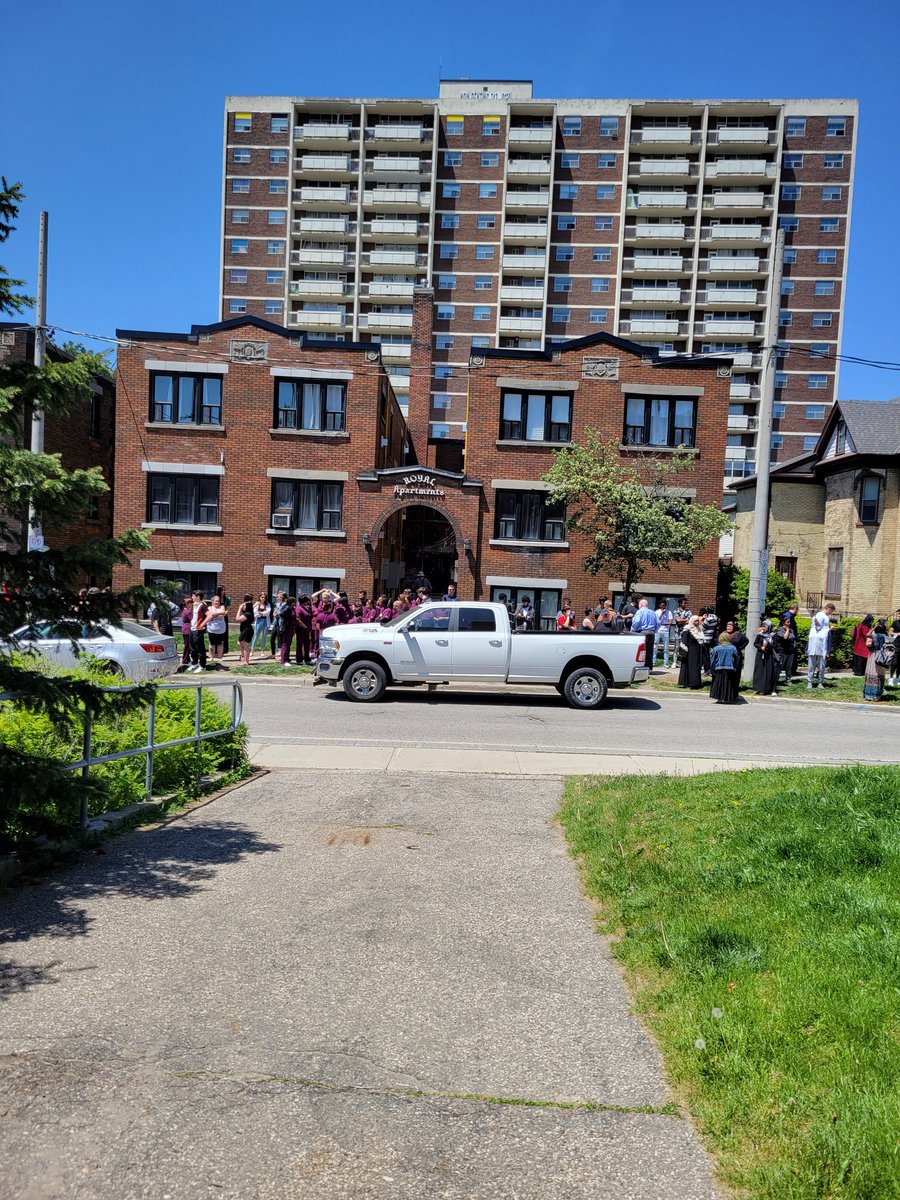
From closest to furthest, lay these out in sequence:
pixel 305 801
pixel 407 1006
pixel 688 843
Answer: pixel 407 1006, pixel 688 843, pixel 305 801

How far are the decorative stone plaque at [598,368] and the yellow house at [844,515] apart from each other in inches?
275

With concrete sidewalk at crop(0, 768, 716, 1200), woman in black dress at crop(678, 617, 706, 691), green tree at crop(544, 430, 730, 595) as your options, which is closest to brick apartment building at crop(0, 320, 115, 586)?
green tree at crop(544, 430, 730, 595)

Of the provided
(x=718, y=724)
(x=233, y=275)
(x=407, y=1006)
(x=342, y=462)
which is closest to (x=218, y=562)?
(x=342, y=462)

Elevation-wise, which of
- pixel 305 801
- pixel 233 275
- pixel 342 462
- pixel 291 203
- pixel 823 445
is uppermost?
pixel 291 203

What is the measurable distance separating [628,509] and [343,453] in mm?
10769

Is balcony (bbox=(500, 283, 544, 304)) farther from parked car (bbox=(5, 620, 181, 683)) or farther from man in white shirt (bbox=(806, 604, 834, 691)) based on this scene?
parked car (bbox=(5, 620, 181, 683))

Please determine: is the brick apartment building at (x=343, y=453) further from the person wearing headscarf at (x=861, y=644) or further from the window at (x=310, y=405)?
the person wearing headscarf at (x=861, y=644)

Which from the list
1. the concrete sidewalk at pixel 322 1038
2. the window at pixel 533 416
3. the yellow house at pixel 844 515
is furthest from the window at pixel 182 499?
the concrete sidewalk at pixel 322 1038

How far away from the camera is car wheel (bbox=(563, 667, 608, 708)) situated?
1627 cm

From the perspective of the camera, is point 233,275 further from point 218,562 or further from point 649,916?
point 649,916

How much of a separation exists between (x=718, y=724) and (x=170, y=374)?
73.9 feet

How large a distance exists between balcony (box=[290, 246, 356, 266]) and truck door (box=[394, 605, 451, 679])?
54.2m

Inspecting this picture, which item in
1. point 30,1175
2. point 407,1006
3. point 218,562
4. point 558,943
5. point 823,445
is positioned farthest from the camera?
point 823,445

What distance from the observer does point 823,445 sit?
35625 mm
